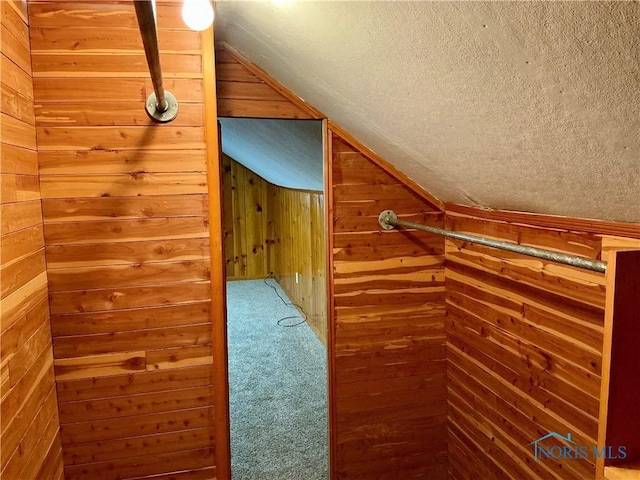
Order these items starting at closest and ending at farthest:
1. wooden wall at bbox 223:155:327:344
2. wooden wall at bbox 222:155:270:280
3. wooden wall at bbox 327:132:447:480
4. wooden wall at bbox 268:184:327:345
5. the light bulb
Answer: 1. the light bulb
2. wooden wall at bbox 327:132:447:480
3. wooden wall at bbox 268:184:327:345
4. wooden wall at bbox 223:155:327:344
5. wooden wall at bbox 222:155:270:280

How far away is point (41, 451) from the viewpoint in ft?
4.35

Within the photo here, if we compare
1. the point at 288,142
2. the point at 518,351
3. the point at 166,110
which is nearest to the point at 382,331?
the point at 518,351

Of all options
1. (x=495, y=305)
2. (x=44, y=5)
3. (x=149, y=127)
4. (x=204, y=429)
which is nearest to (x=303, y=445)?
(x=204, y=429)

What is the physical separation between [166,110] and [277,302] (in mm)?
3544

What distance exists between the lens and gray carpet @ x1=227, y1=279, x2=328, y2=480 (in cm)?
233

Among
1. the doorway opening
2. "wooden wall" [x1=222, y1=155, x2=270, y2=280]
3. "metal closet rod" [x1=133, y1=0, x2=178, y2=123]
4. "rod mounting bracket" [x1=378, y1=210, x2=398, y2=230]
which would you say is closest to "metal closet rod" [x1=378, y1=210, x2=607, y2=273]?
"rod mounting bracket" [x1=378, y1=210, x2=398, y2=230]

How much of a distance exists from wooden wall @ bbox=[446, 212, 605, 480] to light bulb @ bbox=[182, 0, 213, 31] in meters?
A: 1.17

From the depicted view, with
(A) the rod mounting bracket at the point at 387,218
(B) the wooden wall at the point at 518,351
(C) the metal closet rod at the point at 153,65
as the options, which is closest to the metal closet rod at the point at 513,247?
(A) the rod mounting bracket at the point at 387,218

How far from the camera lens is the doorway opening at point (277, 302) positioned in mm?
2422

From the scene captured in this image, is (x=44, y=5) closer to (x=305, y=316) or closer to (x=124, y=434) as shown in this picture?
(x=124, y=434)

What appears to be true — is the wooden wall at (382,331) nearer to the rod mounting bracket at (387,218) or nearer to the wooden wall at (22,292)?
the rod mounting bracket at (387,218)

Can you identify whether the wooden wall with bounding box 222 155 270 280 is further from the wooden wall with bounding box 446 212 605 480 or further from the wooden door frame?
the wooden door frame

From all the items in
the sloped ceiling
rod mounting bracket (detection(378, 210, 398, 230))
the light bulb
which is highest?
the light bulb

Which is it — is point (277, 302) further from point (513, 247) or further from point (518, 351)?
point (513, 247)
